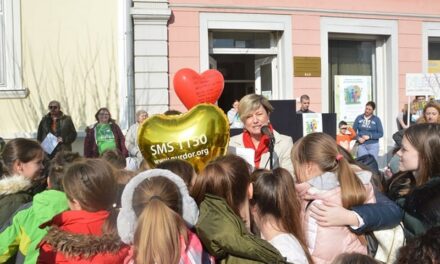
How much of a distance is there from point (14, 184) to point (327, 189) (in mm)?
1819

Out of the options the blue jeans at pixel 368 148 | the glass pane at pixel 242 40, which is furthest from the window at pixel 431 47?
the glass pane at pixel 242 40

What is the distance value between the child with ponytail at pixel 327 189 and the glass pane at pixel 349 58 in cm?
873

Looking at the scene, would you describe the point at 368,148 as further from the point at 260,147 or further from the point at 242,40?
the point at 260,147

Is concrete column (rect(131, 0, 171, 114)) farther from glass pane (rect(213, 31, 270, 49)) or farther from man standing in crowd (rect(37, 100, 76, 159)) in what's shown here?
man standing in crowd (rect(37, 100, 76, 159))

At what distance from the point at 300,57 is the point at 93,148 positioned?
15.2 ft

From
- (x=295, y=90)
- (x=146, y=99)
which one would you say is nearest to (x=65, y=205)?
(x=146, y=99)

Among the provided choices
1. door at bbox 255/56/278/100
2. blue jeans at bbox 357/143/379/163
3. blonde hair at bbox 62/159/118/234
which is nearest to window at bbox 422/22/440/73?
blue jeans at bbox 357/143/379/163

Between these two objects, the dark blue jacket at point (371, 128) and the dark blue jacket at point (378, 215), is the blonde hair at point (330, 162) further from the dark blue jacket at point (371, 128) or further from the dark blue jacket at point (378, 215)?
the dark blue jacket at point (371, 128)

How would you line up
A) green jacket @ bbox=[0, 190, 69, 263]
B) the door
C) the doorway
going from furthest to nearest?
the doorway < the door < green jacket @ bbox=[0, 190, 69, 263]

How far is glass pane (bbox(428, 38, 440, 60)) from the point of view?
11.8 meters

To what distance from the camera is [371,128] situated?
10008 millimetres

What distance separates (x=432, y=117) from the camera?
579cm

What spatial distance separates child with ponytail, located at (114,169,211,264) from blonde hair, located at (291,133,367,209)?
0.69 meters

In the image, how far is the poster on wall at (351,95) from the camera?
11.3 meters
